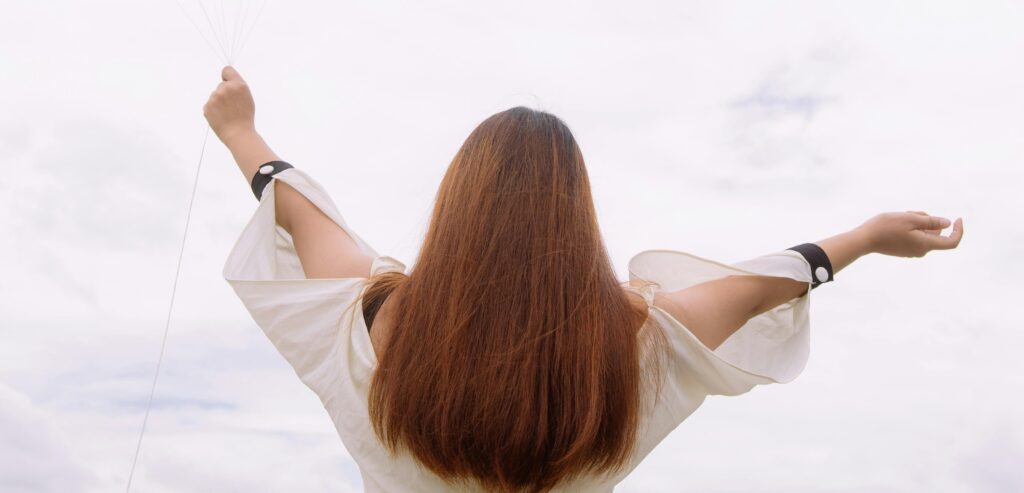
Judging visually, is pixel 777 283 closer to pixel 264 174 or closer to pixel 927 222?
pixel 927 222

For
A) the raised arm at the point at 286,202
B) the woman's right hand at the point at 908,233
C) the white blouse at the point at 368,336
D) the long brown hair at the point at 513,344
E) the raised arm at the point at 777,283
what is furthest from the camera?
the woman's right hand at the point at 908,233

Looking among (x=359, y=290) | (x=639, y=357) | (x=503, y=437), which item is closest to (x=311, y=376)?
(x=359, y=290)

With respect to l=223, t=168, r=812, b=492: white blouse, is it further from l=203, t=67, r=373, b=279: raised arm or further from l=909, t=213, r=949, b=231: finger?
l=909, t=213, r=949, b=231: finger

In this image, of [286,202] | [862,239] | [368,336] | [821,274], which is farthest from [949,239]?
[286,202]

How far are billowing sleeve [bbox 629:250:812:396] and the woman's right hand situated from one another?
0.34m

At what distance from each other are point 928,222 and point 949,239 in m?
0.11

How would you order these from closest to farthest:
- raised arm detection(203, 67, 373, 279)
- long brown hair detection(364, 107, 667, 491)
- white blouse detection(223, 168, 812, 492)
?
long brown hair detection(364, 107, 667, 491), white blouse detection(223, 168, 812, 492), raised arm detection(203, 67, 373, 279)

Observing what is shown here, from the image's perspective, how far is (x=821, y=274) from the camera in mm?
3475

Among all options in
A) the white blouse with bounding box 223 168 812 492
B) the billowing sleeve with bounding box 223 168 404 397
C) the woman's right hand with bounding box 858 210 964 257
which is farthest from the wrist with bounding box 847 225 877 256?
the billowing sleeve with bounding box 223 168 404 397

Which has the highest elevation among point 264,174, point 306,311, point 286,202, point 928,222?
point 264,174

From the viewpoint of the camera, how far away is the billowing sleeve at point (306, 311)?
10.2ft

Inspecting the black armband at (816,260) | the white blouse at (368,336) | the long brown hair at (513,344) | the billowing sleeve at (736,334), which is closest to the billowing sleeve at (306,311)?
the white blouse at (368,336)

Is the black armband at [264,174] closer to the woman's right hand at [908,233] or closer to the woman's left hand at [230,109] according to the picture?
the woman's left hand at [230,109]

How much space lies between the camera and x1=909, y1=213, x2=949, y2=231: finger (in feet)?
11.7
